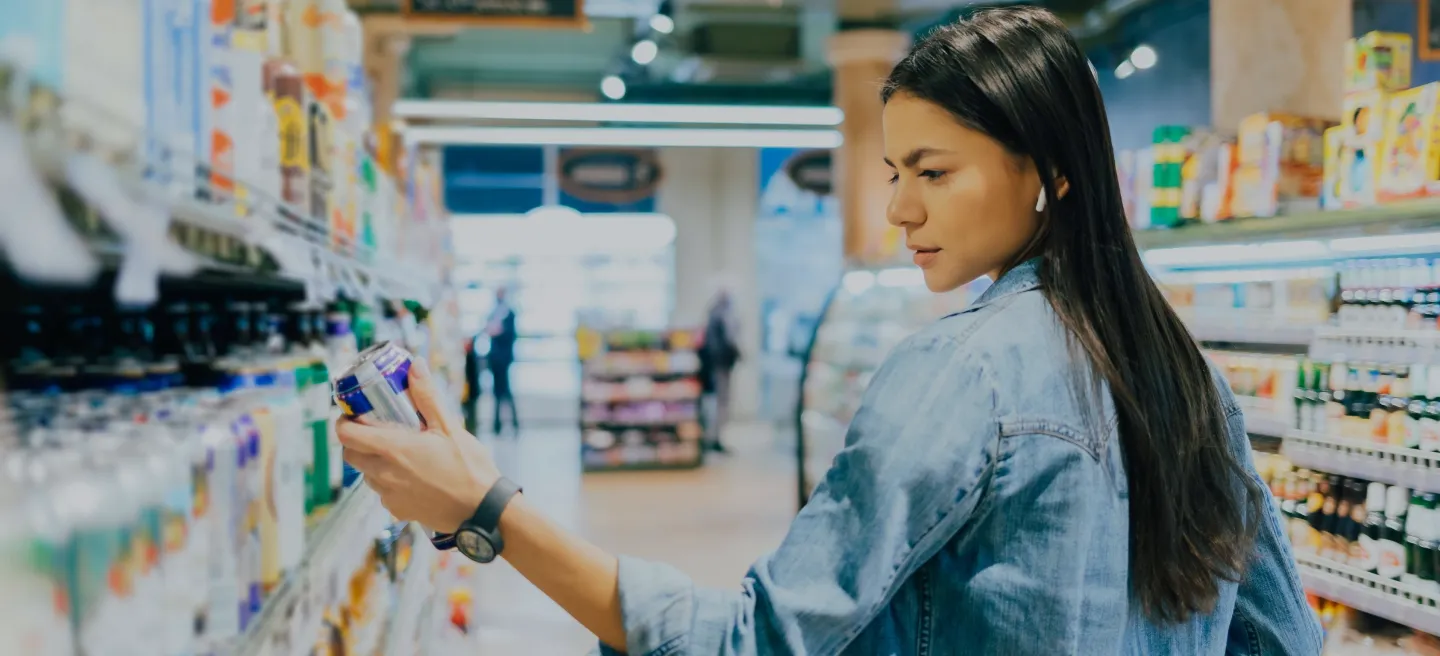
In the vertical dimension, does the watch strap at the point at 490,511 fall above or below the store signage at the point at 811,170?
below

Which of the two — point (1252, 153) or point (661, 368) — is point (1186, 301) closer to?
point (1252, 153)

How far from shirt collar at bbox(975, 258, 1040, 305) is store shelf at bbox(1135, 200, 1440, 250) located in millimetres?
1633

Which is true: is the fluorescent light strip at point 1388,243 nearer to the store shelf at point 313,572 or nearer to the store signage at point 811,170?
the store shelf at point 313,572

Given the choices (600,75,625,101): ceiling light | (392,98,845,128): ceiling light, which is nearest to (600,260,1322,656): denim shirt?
(392,98,845,128): ceiling light

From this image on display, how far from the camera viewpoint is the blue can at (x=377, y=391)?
0.94m

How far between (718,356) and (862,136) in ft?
10.3

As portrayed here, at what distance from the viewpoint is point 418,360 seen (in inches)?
39.0

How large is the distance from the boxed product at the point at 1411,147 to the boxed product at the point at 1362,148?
0.10 feet

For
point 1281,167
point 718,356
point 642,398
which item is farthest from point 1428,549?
point 718,356

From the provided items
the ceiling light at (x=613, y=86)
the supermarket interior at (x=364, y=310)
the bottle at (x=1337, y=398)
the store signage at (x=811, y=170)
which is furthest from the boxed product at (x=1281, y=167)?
the store signage at (x=811, y=170)

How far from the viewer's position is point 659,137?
41.9 feet

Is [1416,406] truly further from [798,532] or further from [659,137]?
[659,137]

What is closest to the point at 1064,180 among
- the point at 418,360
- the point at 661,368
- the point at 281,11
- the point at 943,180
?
the point at 943,180

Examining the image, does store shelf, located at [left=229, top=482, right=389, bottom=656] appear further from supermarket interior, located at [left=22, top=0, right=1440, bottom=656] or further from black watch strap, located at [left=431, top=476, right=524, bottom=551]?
black watch strap, located at [left=431, top=476, right=524, bottom=551]
